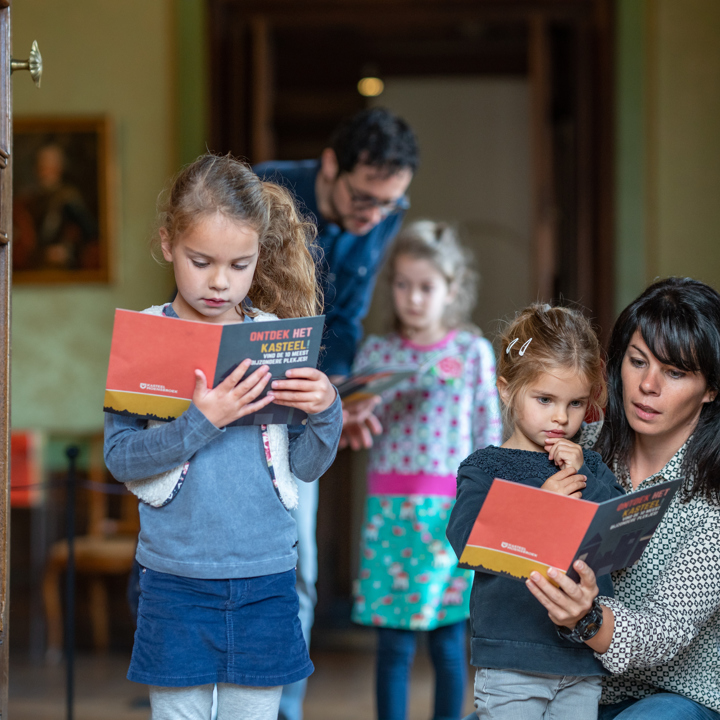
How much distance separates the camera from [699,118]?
419 cm

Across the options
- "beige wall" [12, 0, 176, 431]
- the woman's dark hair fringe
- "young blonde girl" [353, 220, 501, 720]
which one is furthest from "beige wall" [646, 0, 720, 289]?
the woman's dark hair fringe

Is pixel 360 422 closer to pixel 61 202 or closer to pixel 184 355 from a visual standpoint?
pixel 184 355

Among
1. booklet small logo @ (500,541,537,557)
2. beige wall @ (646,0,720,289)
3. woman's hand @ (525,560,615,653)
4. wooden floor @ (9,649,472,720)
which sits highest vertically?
beige wall @ (646,0,720,289)

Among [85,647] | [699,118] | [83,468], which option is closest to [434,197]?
[699,118]

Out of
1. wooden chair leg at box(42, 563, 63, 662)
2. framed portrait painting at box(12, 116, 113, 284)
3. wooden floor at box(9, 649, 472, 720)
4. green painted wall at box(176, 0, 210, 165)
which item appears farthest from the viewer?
framed portrait painting at box(12, 116, 113, 284)

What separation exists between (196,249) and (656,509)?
3.02ft

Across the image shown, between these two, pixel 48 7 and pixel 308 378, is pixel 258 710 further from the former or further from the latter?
pixel 48 7

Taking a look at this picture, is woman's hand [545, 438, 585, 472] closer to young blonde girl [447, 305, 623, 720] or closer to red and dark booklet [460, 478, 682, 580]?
young blonde girl [447, 305, 623, 720]

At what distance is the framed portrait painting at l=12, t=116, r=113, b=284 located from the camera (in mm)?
4520

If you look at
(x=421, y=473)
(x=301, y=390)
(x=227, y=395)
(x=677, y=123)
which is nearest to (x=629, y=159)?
(x=677, y=123)

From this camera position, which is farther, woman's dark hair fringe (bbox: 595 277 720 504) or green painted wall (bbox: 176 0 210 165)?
green painted wall (bbox: 176 0 210 165)

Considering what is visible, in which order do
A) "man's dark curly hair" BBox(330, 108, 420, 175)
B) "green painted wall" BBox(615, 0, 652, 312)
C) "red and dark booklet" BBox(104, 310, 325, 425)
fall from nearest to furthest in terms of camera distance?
"red and dark booklet" BBox(104, 310, 325, 425) → "man's dark curly hair" BBox(330, 108, 420, 175) → "green painted wall" BBox(615, 0, 652, 312)

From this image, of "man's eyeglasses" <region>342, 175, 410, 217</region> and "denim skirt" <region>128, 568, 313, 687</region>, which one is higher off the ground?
"man's eyeglasses" <region>342, 175, 410, 217</region>

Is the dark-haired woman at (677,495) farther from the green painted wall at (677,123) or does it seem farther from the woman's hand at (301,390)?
the green painted wall at (677,123)
